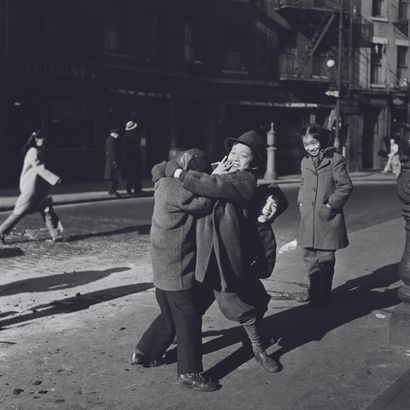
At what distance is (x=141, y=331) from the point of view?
5.57 meters

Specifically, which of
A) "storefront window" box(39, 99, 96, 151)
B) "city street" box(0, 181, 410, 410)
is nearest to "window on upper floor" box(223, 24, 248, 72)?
"storefront window" box(39, 99, 96, 151)

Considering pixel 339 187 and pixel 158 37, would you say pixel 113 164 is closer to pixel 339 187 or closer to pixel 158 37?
pixel 158 37

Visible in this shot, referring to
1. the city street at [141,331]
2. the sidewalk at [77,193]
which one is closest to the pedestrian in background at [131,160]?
the sidewalk at [77,193]

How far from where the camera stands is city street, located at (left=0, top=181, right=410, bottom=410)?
4.24 meters

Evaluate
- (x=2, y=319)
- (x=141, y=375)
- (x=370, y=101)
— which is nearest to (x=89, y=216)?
(x=2, y=319)

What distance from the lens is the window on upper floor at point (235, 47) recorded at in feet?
93.7

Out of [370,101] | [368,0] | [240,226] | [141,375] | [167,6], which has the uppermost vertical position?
[368,0]

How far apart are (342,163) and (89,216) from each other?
8.14 m

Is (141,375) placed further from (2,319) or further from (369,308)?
(369,308)

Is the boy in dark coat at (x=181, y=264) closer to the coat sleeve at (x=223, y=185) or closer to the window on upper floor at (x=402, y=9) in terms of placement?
the coat sleeve at (x=223, y=185)

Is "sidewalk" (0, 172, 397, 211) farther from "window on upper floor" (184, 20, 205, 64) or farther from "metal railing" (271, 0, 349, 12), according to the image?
"metal railing" (271, 0, 349, 12)

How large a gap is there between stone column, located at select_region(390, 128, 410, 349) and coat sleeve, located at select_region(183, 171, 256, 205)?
1440 mm

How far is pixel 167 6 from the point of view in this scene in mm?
25719

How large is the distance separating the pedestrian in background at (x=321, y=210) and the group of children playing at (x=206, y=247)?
6.13 ft
